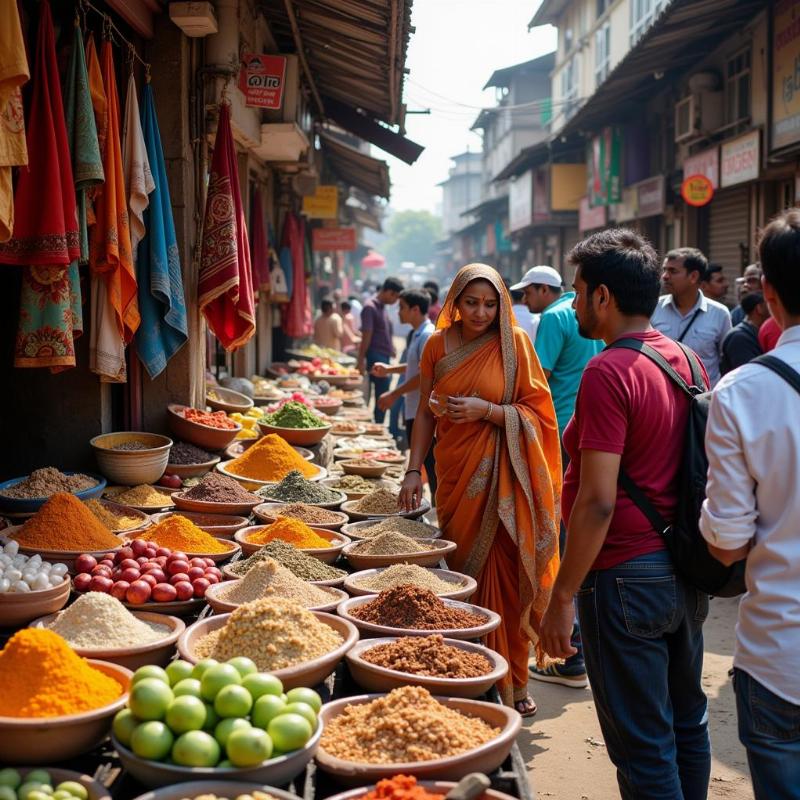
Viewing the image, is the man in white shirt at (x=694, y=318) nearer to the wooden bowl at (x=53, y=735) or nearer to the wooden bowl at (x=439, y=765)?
the wooden bowl at (x=439, y=765)

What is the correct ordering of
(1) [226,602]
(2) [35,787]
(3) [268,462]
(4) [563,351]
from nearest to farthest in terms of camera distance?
(2) [35,787], (1) [226,602], (3) [268,462], (4) [563,351]

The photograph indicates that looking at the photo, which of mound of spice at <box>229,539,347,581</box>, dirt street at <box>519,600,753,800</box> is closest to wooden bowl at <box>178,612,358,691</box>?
mound of spice at <box>229,539,347,581</box>

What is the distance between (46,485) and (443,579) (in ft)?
6.08

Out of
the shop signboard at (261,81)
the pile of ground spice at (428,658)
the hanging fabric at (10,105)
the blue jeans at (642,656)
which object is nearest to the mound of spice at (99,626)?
the pile of ground spice at (428,658)

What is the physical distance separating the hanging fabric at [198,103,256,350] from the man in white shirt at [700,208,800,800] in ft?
12.5

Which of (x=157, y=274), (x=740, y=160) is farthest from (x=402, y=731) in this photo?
(x=740, y=160)

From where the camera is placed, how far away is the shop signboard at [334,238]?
16.4 metres

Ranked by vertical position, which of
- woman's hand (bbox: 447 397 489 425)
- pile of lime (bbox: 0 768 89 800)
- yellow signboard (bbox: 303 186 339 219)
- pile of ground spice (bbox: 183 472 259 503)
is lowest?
pile of lime (bbox: 0 768 89 800)

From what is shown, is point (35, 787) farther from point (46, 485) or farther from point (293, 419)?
point (293, 419)

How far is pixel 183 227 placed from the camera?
5.54 metres

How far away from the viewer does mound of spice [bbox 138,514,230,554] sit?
3.52 metres

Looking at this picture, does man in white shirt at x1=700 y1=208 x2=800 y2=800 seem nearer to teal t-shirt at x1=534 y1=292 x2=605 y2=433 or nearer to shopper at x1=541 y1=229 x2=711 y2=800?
shopper at x1=541 y1=229 x2=711 y2=800

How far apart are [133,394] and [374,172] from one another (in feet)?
41.9

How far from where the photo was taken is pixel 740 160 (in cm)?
1126
